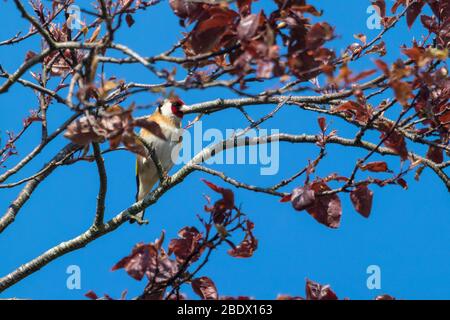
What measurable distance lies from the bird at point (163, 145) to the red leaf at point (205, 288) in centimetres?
311

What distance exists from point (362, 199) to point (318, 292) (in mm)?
460

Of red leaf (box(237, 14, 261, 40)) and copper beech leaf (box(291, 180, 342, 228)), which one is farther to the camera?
copper beech leaf (box(291, 180, 342, 228))

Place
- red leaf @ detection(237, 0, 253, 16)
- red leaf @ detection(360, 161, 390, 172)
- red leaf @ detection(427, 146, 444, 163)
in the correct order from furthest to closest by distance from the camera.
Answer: red leaf @ detection(427, 146, 444, 163), red leaf @ detection(360, 161, 390, 172), red leaf @ detection(237, 0, 253, 16)

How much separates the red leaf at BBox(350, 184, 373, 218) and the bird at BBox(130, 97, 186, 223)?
10.2ft

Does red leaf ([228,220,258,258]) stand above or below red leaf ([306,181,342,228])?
below

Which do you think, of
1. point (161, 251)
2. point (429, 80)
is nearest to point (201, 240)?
point (161, 251)

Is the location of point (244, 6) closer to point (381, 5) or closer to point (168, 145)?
point (381, 5)

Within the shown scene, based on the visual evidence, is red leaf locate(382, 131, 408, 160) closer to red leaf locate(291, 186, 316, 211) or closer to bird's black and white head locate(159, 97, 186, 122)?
red leaf locate(291, 186, 316, 211)

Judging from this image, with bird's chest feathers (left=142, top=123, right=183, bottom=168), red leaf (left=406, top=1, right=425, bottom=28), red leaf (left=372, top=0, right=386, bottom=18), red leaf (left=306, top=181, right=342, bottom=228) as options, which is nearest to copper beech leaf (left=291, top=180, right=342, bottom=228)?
red leaf (left=306, top=181, right=342, bottom=228)

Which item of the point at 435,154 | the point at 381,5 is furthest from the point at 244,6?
the point at 381,5

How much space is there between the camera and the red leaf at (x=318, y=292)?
255 cm

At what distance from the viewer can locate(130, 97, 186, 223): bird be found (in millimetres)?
5977
